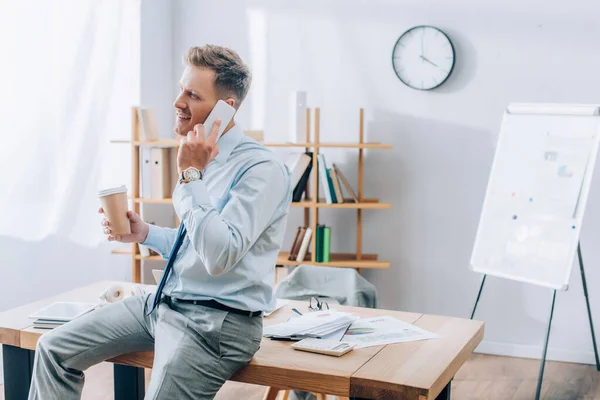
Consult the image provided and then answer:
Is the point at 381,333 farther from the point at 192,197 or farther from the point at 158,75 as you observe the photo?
the point at 158,75

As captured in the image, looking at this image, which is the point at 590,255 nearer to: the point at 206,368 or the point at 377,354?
the point at 377,354

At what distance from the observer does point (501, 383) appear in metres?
3.86

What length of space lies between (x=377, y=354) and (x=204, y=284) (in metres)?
0.49

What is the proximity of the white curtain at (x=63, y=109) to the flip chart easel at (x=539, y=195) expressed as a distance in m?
2.04

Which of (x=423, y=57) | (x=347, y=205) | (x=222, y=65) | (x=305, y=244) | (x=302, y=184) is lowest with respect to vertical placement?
(x=305, y=244)

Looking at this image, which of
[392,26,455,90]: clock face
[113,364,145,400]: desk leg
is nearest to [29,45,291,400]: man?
[113,364,145,400]: desk leg

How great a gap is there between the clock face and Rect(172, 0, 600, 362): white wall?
6 centimetres

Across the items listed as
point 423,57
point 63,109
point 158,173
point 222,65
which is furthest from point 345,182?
point 222,65

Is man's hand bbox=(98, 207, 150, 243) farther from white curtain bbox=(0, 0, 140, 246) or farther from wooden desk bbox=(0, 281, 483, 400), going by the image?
white curtain bbox=(0, 0, 140, 246)

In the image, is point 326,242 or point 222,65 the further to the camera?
point 326,242

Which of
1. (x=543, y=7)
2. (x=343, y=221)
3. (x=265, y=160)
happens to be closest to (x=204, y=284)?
(x=265, y=160)

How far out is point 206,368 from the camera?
77.1 inches

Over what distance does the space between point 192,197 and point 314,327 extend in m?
0.56

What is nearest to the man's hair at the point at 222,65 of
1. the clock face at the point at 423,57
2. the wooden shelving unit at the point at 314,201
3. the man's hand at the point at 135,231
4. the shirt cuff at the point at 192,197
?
the shirt cuff at the point at 192,197
